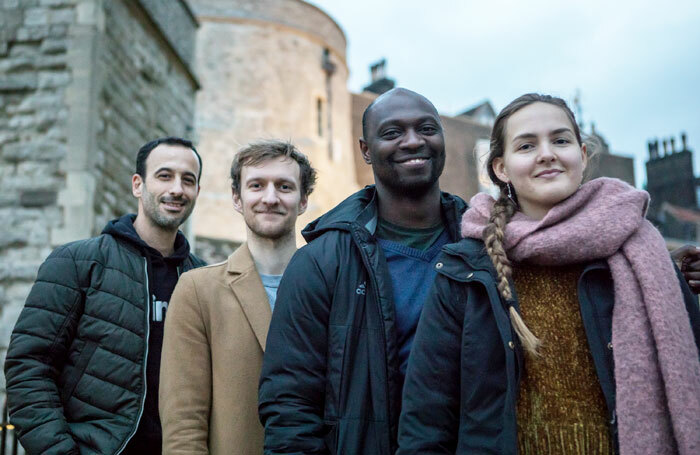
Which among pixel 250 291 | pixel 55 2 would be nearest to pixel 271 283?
pixel 250 291

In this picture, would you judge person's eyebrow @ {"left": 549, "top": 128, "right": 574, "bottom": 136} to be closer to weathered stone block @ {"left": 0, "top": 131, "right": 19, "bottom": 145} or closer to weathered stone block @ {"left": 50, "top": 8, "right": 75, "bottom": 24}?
weathered stone block @ {"left": 0, "top": 131, "right": 19, "bottom": 145}

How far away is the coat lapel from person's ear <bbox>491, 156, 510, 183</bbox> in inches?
41.3

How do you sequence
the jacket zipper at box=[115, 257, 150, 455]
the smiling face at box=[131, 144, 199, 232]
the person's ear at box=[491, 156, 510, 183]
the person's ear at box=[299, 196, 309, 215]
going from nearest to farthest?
1. the person's ear at box=[491, 156, 510, 183]
2. the jacket zipper at box=[115, 257, 150, 455]
3. the person's ear at box=[299, 196, 309, 215]
4. the smiling face at box=[131, 144, 199, 232]

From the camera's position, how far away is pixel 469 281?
5.77ft

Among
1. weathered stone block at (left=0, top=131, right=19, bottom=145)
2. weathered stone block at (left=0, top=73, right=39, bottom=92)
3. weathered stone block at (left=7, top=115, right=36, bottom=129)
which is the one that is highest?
weathered stone block at (left=0, top=73, right=39, bottom=92)

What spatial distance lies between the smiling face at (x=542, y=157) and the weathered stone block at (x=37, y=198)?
495cm

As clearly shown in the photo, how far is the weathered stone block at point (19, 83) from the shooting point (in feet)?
19.6

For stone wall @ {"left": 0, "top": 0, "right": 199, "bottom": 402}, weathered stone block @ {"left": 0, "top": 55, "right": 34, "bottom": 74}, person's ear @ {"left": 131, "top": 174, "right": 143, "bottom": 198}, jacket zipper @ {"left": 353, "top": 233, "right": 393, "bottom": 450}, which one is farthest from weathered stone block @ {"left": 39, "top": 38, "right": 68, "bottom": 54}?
jacket zipper @ {"left": 353, "top": 233, "right": 393, "bottom": 450}

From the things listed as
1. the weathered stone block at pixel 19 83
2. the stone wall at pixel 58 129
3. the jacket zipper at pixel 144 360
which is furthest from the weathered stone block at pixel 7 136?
the jacket zipper at pixel 144 360

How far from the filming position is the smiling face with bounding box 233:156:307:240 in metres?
2.60

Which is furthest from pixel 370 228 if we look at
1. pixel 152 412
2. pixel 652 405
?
pixel 152 412

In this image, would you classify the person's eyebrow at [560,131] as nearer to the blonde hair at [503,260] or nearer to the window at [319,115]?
the blonde hair at [503,260]

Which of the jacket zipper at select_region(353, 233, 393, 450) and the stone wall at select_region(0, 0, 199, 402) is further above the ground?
the stone wall at select_region(0, 0, 199, 402)

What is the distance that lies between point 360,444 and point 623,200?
1082mm
